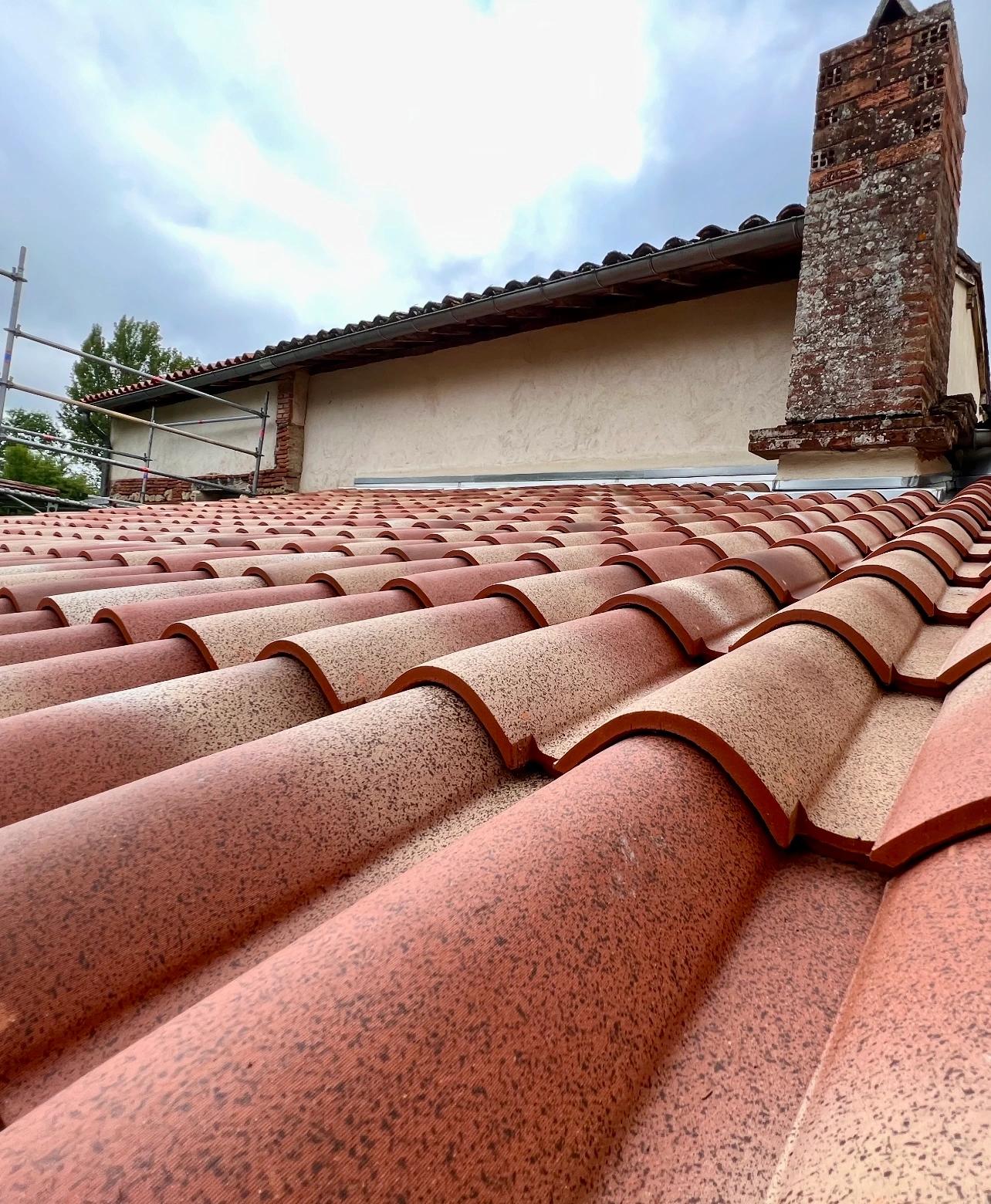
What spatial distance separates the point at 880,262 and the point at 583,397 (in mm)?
2934

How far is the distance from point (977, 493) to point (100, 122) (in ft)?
Answer: 134

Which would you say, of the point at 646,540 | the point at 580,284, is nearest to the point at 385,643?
the point at 646,540

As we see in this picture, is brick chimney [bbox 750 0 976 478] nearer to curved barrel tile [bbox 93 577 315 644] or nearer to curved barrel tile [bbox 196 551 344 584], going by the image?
curved barrel tile [bbox 196 551 344 584]

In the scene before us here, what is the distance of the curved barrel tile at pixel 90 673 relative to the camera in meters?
1.18

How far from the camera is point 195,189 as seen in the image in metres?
49.3

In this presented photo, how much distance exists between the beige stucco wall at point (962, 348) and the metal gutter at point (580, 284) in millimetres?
1858

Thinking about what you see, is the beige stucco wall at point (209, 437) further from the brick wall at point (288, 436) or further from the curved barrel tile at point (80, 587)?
the curved barrel tile at point (80, 587)

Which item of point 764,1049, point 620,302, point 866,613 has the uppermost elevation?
point 620,302

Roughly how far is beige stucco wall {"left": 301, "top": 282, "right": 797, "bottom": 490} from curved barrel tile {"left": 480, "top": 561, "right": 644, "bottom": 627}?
13.3 ft

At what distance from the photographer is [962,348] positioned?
6.69m

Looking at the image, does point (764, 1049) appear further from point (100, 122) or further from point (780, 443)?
point (100, 122)

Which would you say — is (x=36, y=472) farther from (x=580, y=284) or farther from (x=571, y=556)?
(x=571, y=556)

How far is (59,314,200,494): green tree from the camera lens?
2992cm

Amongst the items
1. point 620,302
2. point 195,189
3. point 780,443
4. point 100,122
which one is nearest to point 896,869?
point 780,443
